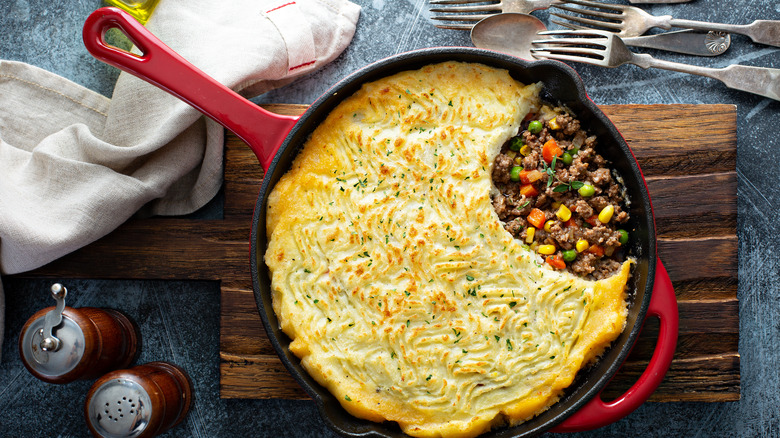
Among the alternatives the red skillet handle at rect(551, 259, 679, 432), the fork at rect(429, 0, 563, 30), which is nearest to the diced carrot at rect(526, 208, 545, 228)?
the red skillet handle at rect(551, 259, 679, 432)

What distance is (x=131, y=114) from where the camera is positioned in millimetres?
3746

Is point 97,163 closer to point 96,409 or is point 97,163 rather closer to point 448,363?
point 96,409

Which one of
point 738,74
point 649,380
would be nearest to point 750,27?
point 738,74

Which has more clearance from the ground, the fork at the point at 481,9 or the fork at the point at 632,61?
the fork at the point at 481,9

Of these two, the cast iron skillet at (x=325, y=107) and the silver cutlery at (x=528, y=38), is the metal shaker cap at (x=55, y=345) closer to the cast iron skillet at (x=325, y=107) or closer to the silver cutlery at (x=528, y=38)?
the cast iron skillet at (x=325, y=107)

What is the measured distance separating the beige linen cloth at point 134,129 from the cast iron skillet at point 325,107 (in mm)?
534

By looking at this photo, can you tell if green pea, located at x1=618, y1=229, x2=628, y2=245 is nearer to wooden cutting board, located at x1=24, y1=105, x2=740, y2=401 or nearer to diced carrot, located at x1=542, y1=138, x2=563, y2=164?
wooden cutting board, located at x1=24, y1=105, x2=740, y2=401

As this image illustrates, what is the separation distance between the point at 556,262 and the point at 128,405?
271 cm

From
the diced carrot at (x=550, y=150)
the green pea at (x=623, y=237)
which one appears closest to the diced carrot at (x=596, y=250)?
the green pea at (x=623, y=237)

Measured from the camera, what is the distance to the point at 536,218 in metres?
3.30

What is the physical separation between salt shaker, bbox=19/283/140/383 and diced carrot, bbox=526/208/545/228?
8.83ft

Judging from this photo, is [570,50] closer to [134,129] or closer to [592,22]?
[592,22]

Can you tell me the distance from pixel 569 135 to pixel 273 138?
1.78 meters

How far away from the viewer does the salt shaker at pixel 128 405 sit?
3375mm
